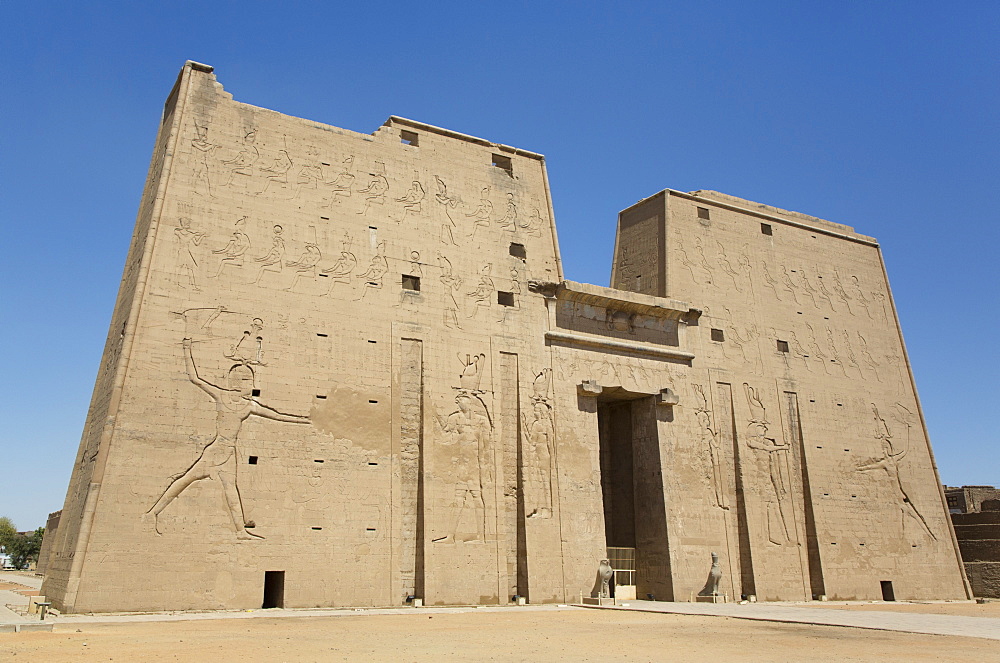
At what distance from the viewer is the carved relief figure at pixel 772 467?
18.6m

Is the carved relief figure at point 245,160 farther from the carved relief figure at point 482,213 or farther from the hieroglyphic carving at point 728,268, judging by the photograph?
the hieroglyphic carving at point 728,268

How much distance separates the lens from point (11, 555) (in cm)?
4909

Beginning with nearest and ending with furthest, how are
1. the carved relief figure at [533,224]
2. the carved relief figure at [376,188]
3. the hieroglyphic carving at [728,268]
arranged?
1. the carved relief figure at [376,188]
2. the carved relief figure at [533,224]
3. the hieroglyphic carving at [728,268]

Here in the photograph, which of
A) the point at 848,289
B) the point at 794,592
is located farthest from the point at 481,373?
the point at 848,289

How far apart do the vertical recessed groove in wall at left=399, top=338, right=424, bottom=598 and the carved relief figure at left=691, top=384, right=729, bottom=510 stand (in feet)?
22.6

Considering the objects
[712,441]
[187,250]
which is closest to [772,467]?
[712,441]

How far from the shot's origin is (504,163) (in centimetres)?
1825

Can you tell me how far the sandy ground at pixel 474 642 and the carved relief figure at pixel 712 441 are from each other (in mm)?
6682

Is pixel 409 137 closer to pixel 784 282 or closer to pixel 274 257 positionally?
pixel 274 257

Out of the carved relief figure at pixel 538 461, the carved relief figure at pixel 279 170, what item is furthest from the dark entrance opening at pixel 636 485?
the carved relief figure at pixel 279 170

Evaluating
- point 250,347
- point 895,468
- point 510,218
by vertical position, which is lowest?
point 895,468

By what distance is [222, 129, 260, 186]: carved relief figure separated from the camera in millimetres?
14766

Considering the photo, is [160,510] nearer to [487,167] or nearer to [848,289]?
[487,167]

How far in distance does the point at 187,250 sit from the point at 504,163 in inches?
293
